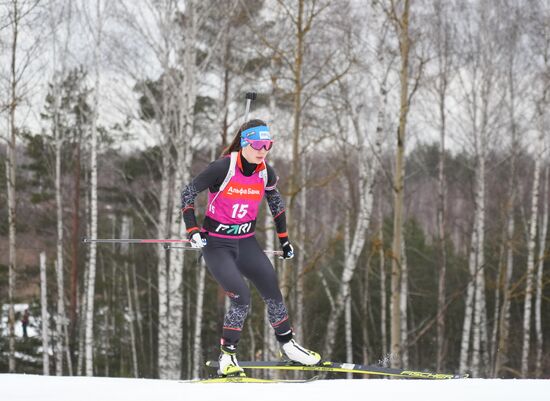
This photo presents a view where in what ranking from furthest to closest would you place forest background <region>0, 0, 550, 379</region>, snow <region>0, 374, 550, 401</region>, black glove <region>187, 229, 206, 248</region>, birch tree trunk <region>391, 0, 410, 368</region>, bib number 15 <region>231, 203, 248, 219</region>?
forest background <region>0, 0, 550, 379</region> < birch tree trunk <region>391, 0, 410, 368</region> < bib number 15 <region>231, 203, 248, 219</region> < black glove <region>187, 229, 206, 248</region> < snow <region>0, 374, 550, 401</region>

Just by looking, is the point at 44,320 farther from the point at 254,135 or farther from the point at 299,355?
the point at 254,135

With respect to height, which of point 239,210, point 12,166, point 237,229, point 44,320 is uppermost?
point 12,166

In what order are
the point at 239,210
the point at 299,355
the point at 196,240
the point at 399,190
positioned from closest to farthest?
the point at 196,240 < the point at 239,210 < the point at 299,355 < the point at 399,190

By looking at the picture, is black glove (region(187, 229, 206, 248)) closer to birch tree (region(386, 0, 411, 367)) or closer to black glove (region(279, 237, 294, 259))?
black glove (region(279, 237, 294, 259))

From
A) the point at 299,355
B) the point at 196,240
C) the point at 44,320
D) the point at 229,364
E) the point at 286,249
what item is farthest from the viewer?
the point at 44,320

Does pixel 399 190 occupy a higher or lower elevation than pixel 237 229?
higher

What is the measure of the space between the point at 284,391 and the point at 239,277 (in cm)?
104

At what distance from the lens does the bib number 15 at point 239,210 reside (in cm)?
508

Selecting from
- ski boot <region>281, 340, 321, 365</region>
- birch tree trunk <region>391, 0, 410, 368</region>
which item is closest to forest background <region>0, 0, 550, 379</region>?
birch tree trunk <region>391, 0, 410, 368</region>

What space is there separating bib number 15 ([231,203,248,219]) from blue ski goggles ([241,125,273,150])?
1.51ft

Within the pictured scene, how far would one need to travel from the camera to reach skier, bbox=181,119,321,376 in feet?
16.5

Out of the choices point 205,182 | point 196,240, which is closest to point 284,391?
point 196,240

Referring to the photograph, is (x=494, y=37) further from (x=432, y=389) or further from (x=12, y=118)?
(x=432, y=389)

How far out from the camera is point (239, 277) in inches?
199
